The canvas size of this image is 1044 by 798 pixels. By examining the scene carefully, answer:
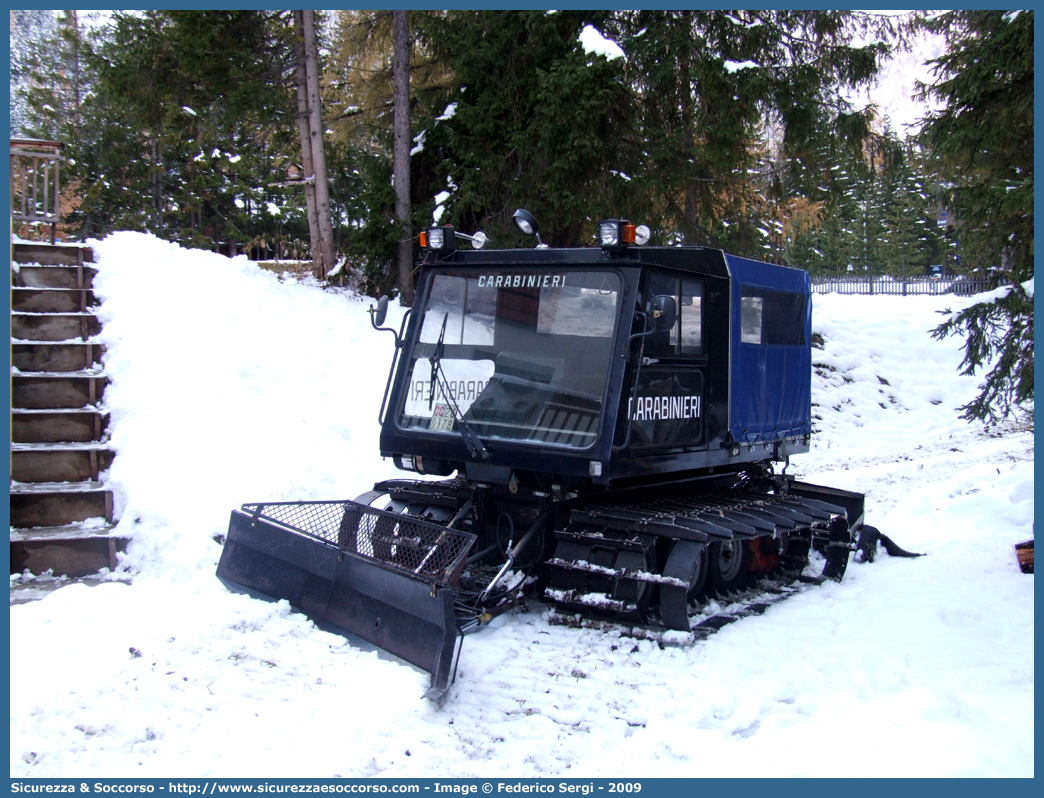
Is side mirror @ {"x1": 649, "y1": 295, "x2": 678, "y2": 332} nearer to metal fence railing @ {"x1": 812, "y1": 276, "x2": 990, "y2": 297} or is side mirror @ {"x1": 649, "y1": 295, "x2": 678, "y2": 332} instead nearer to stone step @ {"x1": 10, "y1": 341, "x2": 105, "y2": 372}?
stone step @ {"x1": 10, "y1": 341, "x2": 105, "y2": 372}

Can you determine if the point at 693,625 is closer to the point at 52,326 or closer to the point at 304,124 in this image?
the point at 52,326

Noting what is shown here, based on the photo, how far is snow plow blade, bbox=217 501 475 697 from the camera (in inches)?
189

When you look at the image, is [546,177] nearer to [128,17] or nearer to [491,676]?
[128,17]

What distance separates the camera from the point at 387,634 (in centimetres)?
→ 503

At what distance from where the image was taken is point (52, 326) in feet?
33.2

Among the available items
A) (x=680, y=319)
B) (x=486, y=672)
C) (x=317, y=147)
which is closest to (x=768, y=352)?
(x=680, y=319)

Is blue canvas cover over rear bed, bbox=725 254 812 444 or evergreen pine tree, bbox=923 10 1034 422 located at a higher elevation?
evergreen pine tree, bbox=923 10 1034 422

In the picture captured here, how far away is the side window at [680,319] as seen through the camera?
5.93 meters

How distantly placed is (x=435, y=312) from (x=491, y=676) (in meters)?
2.84

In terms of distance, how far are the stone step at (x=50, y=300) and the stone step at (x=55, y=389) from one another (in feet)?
4.89

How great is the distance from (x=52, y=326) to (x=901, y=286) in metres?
36.9

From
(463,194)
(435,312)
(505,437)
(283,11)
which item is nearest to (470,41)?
(463,194)

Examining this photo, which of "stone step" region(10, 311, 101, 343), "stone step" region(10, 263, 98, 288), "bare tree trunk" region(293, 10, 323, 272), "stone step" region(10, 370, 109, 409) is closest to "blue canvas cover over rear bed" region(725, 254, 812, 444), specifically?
"stone step" region(10, 370, 109, 409)

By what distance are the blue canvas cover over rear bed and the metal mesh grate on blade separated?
255 cm
